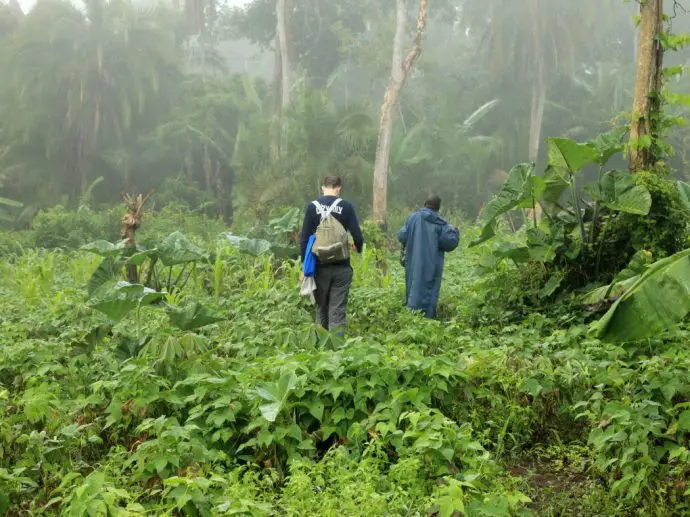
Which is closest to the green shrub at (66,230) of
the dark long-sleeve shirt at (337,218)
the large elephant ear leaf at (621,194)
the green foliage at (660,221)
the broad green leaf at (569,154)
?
the dark long-sleeve shirt at (337,218)

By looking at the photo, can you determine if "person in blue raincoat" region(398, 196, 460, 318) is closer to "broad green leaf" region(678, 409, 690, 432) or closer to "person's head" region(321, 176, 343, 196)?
"person's head" region(321, 176, 343, 196)

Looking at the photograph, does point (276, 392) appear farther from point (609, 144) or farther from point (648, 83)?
point (648, 83)

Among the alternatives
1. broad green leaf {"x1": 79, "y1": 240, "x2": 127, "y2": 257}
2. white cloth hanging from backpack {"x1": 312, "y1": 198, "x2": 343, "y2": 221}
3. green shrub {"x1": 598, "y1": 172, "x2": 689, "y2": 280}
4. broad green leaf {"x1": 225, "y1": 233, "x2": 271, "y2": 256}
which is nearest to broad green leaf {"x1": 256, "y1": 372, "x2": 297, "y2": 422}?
white cloth hanging from backpack {"x1": 312, "y1": 198, "x2": 343, "y2": 221}

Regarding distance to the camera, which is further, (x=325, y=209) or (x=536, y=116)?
(x=536, y=116)

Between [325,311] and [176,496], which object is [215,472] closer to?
[176,496]

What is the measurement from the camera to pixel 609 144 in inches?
301

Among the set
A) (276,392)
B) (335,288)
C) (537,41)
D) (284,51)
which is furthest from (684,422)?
(537,41)

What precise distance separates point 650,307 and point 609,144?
4.13m

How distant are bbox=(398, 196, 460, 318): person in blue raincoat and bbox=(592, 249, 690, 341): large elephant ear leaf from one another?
3958 mm

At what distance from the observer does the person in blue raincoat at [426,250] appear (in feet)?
25.9

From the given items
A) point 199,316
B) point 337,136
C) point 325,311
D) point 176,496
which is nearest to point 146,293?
point 199,316

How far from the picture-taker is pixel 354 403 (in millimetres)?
4309

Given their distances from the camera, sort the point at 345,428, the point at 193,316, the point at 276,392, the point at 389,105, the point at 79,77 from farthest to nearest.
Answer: the point at 79,77, the point at 389,105, the point at 193,316, the point at 345,428, the point at 276,392

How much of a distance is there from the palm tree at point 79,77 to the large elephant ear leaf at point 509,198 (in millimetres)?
20206
